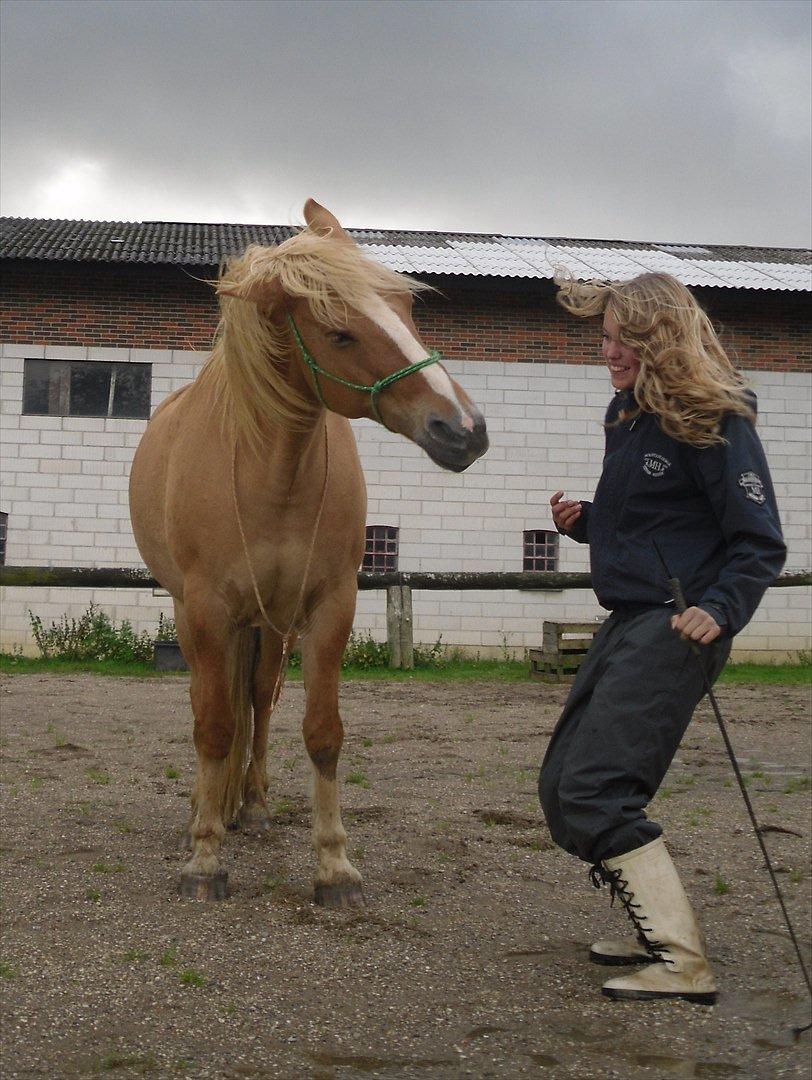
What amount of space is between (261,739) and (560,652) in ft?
22.5

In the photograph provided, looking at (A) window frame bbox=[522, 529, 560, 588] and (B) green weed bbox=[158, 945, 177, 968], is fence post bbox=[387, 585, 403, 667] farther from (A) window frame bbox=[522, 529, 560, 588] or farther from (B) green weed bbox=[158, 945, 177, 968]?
(B) green weed bbox=[158, 945, 177, 968]

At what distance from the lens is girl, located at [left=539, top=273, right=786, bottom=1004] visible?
3.01 metres

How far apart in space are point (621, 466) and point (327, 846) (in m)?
1.83

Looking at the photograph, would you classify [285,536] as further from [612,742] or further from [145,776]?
[145,776]

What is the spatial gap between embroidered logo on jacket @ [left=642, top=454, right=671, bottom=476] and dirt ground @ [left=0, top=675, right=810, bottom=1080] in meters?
1.45

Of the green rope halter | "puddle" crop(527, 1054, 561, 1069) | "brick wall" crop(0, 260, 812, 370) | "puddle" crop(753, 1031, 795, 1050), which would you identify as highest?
"brick wall" crop(0, 260, 812, 370)

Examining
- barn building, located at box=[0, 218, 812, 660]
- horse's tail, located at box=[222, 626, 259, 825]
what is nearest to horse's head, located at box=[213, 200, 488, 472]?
horse's tail, located at box=[222, 626, 259, 825]

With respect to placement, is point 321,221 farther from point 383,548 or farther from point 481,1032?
point 383,548

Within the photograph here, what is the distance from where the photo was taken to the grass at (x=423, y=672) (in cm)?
1166

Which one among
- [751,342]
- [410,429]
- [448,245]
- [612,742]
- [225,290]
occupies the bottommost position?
[612,742]

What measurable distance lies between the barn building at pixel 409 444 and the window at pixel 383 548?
3 centimetres

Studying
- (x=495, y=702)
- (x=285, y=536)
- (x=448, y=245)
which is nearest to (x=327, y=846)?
(x=285, y=536)

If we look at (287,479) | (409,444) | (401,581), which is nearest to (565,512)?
(287,479)

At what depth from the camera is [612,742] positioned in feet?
9.97
